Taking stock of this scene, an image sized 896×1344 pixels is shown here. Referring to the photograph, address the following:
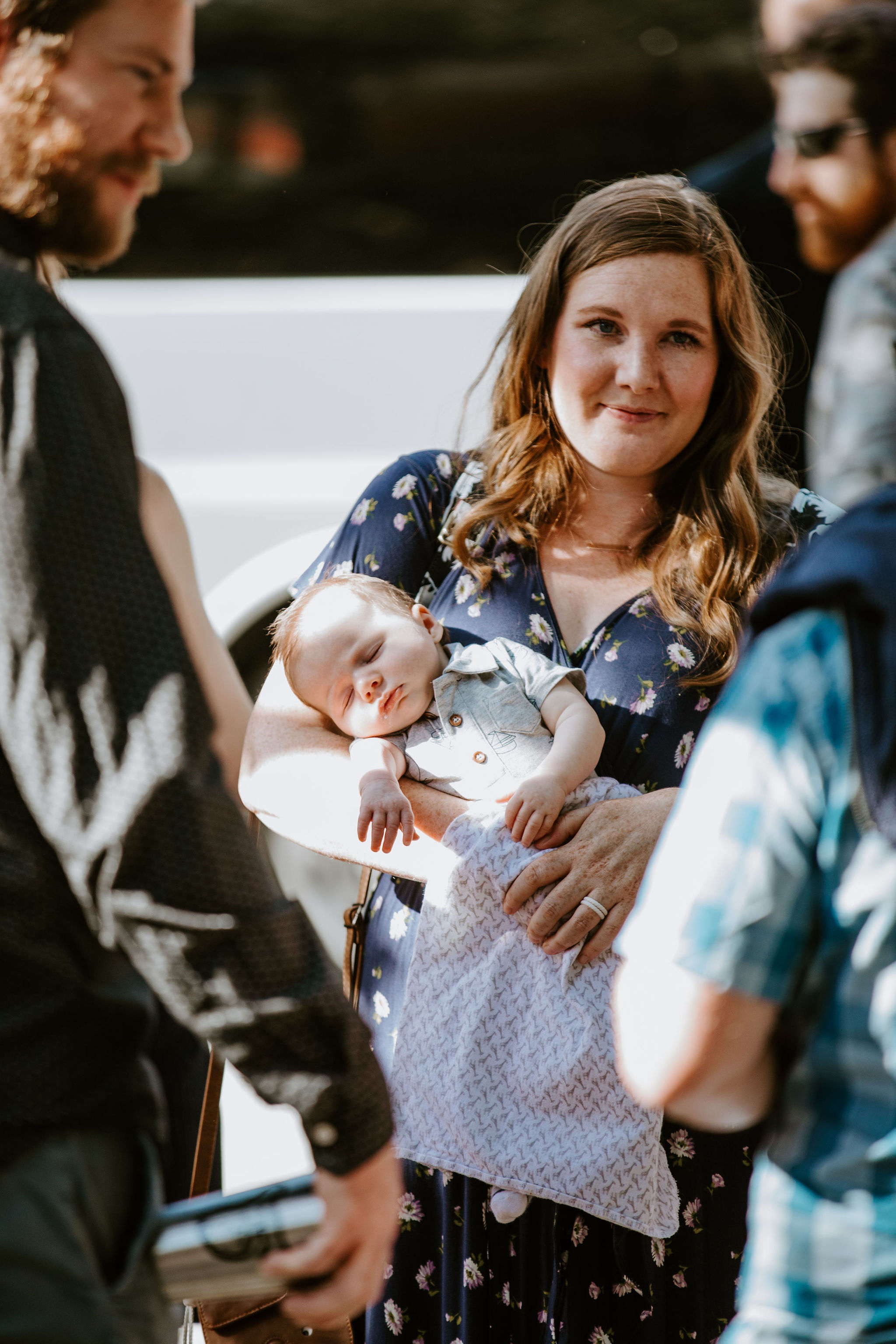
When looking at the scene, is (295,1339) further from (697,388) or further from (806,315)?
(806,315)

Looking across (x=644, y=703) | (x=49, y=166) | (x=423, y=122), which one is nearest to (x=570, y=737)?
(x=644, y=703)

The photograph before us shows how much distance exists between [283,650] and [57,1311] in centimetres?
109

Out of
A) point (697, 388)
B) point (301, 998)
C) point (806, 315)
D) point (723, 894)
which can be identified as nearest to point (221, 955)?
point (301, 998)

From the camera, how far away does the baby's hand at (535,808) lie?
5.21 feet

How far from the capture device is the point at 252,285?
9.25ft

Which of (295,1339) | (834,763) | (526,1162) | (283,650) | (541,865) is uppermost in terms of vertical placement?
(834,763)

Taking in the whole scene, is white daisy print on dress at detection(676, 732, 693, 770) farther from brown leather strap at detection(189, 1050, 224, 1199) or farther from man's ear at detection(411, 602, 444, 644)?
brown leather strap at detection(189, 1050, 224, 1199)

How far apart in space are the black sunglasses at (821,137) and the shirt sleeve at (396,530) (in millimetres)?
718

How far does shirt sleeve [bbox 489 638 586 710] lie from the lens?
1.72 meters

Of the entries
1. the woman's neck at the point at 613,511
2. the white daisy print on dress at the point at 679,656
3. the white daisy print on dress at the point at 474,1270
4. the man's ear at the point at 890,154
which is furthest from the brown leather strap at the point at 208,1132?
the man's ear at the point at 890,154

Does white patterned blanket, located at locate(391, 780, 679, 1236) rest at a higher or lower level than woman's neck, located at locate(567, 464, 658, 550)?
lower

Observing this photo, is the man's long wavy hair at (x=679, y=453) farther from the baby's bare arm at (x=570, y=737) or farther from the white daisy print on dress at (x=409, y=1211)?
the white daisy print on dress at (x=409, y=1211)

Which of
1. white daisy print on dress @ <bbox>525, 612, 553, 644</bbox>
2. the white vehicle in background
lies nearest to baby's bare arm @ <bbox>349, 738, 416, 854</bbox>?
white daisy print on dress @ <bbox>525, 612, 553, 644</bbox>

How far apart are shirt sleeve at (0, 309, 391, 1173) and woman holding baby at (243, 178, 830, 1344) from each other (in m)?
0.67
